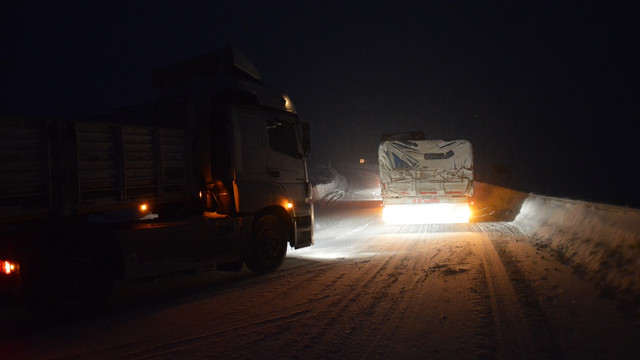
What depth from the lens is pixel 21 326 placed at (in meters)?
5.96

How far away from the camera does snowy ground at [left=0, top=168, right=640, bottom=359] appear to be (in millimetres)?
4723

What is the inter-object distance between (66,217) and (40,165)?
2.46 ft

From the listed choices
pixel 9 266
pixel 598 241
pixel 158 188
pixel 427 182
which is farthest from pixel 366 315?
pixel 427 182

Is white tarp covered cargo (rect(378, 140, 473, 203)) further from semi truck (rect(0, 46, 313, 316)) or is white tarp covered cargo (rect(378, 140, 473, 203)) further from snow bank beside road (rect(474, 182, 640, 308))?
semi truck (rect(0, 46, 313, 316))

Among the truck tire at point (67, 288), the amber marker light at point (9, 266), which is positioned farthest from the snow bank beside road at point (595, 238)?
the amber marker light at point (9, 266)

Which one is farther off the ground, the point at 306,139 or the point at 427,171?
the point at 306,139

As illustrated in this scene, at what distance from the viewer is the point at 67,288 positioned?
6.12 m

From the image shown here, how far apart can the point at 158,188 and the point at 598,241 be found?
27.9 ft

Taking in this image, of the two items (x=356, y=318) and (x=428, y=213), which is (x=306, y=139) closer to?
(x=356, y=318)

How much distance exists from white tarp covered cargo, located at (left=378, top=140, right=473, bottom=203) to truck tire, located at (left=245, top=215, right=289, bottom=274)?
7515mm

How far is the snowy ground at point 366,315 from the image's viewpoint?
472cm

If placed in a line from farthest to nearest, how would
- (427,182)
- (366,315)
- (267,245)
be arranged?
1. (427,182)
2. (267,245)
3. (366,315)

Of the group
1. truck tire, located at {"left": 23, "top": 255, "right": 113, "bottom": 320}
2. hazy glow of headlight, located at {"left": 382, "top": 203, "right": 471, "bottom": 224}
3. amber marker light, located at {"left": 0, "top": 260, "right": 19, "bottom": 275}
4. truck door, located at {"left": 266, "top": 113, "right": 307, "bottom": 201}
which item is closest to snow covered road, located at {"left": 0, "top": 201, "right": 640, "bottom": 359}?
truck tire, located at {"left": 23, "top": 255, "right": 113, "bottom": 320}

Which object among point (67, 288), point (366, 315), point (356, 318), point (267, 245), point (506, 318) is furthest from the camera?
point (267, 245)
